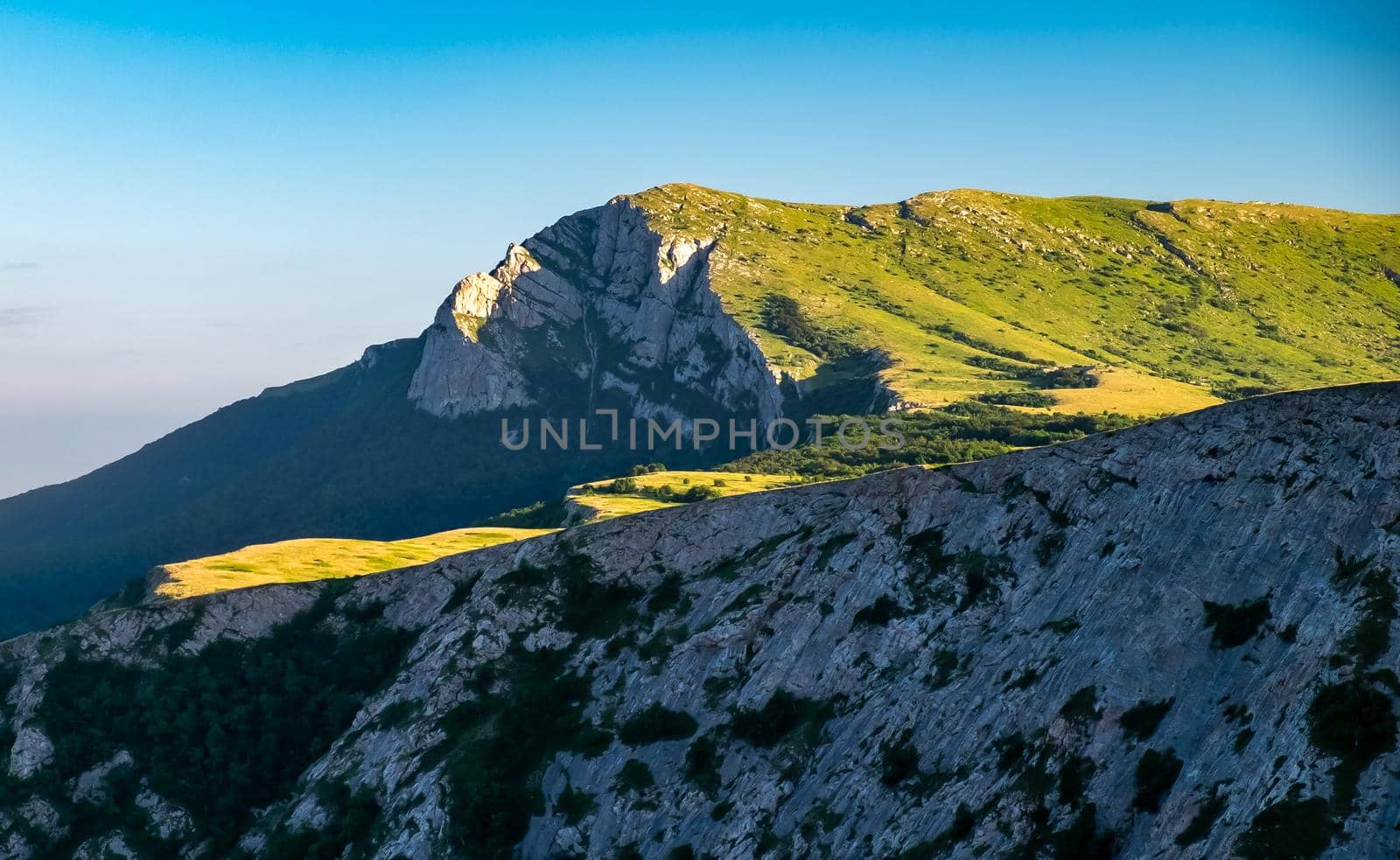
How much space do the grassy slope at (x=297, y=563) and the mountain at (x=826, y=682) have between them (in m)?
6.78

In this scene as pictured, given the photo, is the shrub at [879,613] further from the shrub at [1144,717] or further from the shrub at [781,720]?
the shrub at [1144,717]

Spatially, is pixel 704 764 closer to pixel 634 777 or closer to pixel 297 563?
pixel 634 777

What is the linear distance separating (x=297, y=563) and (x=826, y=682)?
70.8 meters

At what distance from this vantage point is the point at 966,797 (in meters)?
59.7

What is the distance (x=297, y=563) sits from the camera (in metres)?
127

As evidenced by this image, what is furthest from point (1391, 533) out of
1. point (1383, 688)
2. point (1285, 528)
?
point (1383, 688)

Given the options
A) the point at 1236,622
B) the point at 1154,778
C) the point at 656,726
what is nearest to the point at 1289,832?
the point at 1154,778

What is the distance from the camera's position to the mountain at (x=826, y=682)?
177ft

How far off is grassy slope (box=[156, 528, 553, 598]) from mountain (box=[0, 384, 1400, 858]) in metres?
6.78

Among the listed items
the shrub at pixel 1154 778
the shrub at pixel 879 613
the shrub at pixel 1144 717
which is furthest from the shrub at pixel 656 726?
the shrub at pixel 1154 778

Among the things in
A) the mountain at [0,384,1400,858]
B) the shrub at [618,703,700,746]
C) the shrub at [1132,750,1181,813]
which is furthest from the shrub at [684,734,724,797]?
the shrub at [1132,750,1181,813]

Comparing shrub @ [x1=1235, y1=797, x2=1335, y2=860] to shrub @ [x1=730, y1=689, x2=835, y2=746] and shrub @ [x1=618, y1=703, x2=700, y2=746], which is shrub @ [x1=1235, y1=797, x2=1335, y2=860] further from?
shrub @ [x1=618, y1=703, x2=700, y2=746]

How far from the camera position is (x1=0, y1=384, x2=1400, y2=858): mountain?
53875mm

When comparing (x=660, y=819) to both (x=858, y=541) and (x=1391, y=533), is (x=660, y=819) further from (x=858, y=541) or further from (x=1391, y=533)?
(x=1391, y=533)
